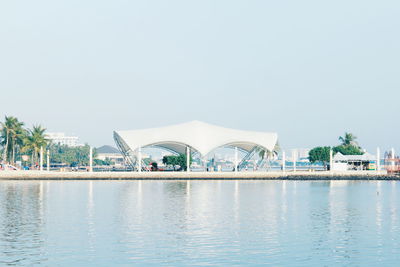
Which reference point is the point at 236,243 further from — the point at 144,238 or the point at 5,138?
the point at 5,138

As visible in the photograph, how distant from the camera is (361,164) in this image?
112938 mm

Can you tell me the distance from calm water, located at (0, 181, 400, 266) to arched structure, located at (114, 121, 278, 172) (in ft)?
173

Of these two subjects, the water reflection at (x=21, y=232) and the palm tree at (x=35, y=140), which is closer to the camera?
the water reflection at (x=21, y=232)

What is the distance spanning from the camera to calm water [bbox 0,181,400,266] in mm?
24031

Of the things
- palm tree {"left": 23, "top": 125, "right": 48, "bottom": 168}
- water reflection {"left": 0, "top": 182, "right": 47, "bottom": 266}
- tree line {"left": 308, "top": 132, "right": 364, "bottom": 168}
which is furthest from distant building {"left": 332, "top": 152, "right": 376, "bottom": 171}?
water reflection {"left": 0, "top": 182, "right": 47, "bottom": 266}

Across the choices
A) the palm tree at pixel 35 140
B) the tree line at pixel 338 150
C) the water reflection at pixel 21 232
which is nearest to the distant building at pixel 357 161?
the tree line at pixel 338 150

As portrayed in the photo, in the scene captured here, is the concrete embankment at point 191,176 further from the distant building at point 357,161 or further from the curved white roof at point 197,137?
the distant building at point 357,161

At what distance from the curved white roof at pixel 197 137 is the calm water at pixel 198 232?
173ft

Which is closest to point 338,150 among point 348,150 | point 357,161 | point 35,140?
point 348,150

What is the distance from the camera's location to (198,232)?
30891 millimetres

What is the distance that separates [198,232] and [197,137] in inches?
2927

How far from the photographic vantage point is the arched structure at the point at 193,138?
340 feet

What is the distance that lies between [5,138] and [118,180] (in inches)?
1246

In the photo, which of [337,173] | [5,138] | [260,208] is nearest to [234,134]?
[337,173]
